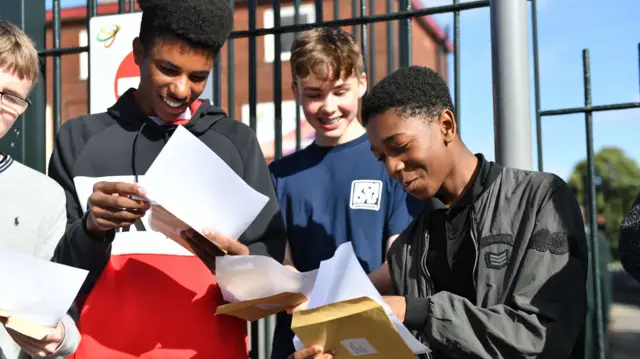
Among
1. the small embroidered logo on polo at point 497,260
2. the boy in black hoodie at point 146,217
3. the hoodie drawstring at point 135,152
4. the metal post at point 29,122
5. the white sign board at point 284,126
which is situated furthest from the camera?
the white sign board at point 284,126

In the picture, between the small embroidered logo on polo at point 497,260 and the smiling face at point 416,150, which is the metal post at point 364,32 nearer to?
the smiling face at point 416,150

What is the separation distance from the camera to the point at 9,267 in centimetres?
189

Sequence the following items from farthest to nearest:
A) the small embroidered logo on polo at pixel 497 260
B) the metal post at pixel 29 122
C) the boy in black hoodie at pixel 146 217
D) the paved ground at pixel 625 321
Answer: the paved ground at pixel 625 321, the metal post at pixel 29 122, the boy in black hoodie at pixel 146 217, the small embroidered logo on polo at pixel 497 260

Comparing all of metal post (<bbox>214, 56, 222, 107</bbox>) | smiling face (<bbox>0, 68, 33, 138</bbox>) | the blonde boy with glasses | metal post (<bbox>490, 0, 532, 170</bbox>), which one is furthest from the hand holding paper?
metal post (<bbox>214, 56, 222, 107</bbox>)

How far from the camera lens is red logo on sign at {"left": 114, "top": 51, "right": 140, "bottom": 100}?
3.54m

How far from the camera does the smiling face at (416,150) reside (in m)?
2.20

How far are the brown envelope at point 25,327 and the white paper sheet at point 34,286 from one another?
17 mm

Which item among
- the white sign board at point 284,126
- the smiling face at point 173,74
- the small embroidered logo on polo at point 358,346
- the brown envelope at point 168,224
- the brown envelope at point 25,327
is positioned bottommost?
the small embroidered logo on polo at point 358,346

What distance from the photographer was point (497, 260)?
2033mm

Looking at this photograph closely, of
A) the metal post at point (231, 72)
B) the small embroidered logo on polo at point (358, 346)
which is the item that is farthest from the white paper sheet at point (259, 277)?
the metal post at point (231, 72)

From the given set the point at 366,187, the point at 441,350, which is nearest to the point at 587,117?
the point at 366,187

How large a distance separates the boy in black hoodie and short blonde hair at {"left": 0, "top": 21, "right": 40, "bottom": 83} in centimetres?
23

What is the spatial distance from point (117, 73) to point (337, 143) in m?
1.25

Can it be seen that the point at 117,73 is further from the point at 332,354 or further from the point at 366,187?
the point at 332,354
